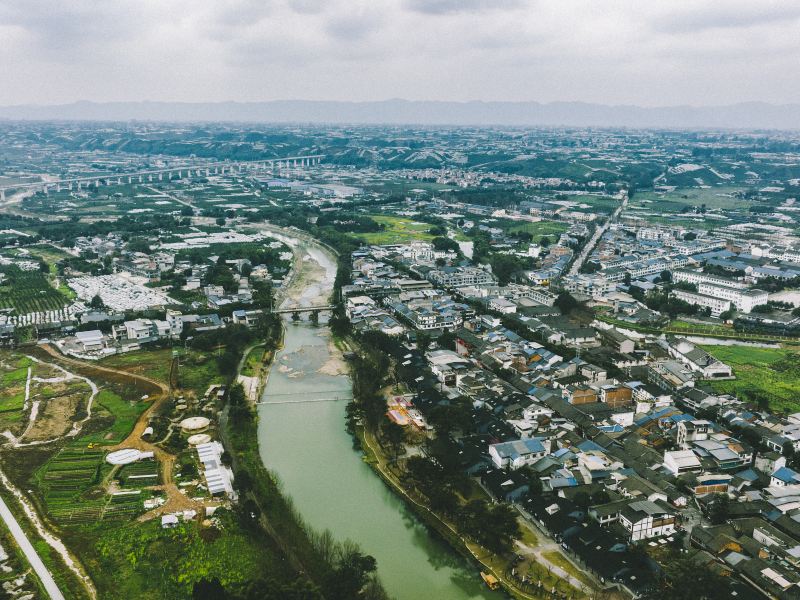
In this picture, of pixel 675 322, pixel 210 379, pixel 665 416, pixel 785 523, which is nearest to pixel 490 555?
pixel 785 523

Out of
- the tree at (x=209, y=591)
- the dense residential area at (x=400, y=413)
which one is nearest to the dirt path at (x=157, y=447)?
the dense residential area at (x=400, y=413)

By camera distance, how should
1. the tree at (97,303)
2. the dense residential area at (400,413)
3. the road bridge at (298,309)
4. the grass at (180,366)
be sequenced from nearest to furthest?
the dense residential area at (400,413), the grass at (180,366), the road bridge at (298,309), the tree at (97,303)

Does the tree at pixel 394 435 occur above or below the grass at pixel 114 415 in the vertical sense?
above

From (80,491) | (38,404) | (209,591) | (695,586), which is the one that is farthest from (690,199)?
(209,591)

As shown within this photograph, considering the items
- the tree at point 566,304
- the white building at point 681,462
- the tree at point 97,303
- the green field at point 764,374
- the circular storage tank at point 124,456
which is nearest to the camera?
the white building at point 681,462

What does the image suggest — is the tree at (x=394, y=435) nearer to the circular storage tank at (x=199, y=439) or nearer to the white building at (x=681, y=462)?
the circular storage tank at (x=199, y=439)

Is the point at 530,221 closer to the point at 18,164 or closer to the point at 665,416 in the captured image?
the point at 665,416
